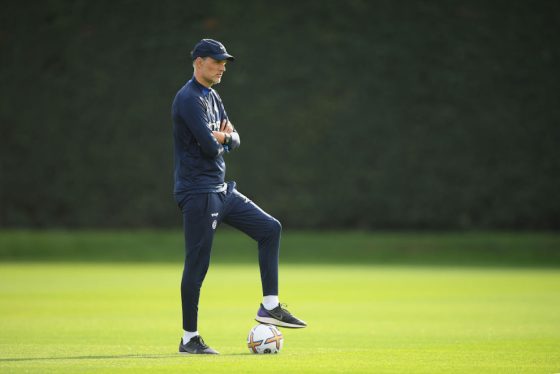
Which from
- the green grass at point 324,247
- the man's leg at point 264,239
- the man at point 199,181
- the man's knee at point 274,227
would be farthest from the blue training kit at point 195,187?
the green grass at point 324,247

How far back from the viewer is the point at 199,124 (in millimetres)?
5727

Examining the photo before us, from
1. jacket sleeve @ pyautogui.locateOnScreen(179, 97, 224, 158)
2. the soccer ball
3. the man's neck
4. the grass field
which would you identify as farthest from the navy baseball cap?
the grass field

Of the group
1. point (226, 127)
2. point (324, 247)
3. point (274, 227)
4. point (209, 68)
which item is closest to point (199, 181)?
point (226, 127)

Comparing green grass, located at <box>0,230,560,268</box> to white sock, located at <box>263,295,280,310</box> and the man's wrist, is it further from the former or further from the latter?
the man's wrist

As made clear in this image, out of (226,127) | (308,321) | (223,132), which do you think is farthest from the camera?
(308,321)

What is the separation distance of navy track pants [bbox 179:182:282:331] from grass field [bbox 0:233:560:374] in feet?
1.19

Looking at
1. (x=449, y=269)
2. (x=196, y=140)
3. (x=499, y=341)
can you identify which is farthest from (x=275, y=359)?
(x=449, y=269)

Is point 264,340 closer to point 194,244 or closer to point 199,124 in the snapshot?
point 194,244

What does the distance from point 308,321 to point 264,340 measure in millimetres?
2819

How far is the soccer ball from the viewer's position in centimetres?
584

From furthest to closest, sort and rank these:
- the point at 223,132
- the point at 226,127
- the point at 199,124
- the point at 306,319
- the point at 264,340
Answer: the point at 306,319
the point at 226,127
the point at 223,132
the point at 264,340
the point at 199,124

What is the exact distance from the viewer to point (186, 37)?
2144 cm

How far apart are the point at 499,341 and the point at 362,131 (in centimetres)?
1461

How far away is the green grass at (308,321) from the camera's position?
5449mm
